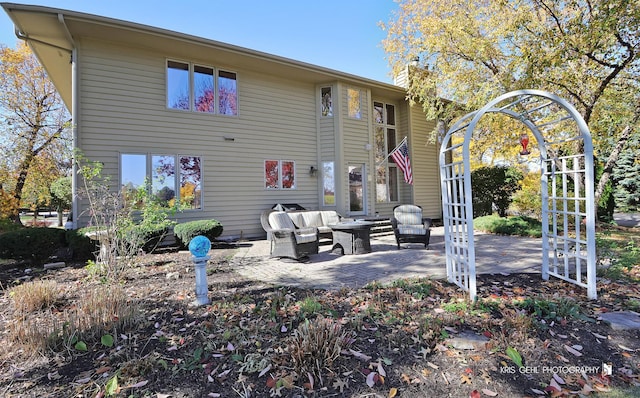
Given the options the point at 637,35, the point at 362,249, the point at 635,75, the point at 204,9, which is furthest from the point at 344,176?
the point at 635,75

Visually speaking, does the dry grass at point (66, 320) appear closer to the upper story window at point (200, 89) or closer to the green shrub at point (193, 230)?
the green shrub at point (193, 230)

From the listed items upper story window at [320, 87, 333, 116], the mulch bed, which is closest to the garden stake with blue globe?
the mulch bed

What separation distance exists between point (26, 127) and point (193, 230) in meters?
13.1

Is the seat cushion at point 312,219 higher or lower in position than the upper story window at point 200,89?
lower

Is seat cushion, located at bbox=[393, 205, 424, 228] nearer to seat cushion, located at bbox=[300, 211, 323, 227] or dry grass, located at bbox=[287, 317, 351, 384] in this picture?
seat cushion, located at bbox=[300, 211, 323, 227]

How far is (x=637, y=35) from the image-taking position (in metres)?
6.69

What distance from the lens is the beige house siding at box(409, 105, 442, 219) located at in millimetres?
12180

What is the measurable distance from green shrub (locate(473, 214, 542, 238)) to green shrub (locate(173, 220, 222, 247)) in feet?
27.0

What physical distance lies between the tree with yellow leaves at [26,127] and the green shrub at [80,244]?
30.3 ft

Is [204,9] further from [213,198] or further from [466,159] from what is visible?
[466,159]

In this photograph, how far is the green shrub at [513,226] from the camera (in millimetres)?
8766

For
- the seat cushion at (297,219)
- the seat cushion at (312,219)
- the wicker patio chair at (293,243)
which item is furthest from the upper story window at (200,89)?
the wicker patio chair at (293,243)

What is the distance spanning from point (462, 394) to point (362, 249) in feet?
15.3

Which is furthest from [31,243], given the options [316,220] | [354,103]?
[354,103]
